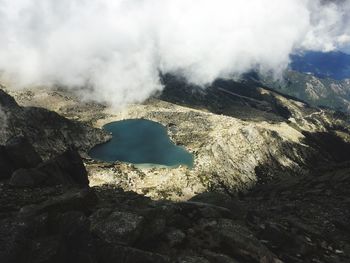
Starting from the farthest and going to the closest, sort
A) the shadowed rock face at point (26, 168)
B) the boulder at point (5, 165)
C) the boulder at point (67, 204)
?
the boulder at point (5, 165), the shadowed rock face at point (26, 168), the boulder at point (67, 204)

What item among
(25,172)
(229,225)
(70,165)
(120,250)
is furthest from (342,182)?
(120,250)

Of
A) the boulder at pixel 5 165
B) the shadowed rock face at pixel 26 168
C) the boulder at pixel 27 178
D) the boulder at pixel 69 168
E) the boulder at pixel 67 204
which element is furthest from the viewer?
the boulder at pixel 69 168

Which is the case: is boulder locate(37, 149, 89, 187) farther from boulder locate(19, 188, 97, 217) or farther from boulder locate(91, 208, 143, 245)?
boulder locate(91, 208, 143, 245)

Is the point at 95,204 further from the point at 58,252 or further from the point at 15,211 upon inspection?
the point at 58,252

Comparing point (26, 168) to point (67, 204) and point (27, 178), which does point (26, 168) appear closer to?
point (27, 178)

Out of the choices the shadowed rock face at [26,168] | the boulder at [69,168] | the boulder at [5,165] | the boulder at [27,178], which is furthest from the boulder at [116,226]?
the boulder at [69,168]

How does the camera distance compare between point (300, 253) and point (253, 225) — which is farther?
point (253, 225)

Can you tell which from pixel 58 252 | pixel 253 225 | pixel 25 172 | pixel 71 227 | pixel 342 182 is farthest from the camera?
pixel 342 182

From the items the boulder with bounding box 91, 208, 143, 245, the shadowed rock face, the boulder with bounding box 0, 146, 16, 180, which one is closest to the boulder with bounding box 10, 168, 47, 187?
the shadowed rock face

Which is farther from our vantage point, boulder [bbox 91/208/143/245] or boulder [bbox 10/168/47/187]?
boulder [bbox 10/168/47/187]

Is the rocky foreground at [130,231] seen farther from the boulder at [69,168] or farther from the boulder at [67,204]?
the boulder at [69,168]

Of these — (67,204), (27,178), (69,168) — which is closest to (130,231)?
(67,204)
